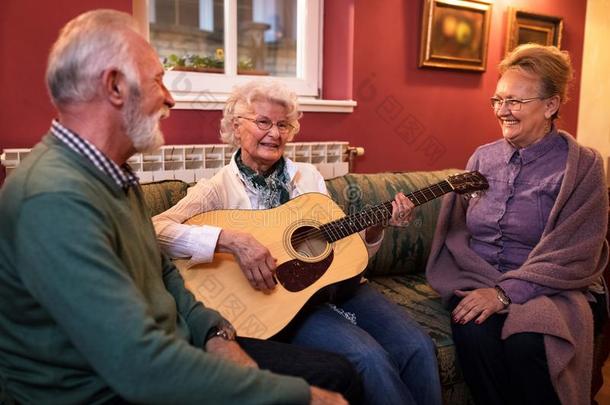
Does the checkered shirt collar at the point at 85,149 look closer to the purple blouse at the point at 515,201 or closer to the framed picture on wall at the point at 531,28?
the purple blouse at the point at 515,201

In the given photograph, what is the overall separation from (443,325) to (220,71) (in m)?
1.62

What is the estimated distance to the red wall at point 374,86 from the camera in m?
1.92

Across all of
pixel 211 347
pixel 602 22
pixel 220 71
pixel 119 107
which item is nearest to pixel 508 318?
pixel 211 347

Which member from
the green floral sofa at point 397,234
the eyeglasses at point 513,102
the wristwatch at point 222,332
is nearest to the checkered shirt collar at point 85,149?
the wristwatch at point 222,332

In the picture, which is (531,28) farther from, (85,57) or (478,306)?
(85,57)

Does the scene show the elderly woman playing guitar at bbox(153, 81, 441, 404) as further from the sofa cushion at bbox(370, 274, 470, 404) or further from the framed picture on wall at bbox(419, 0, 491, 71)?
the framed picture on wall at bbox(419, 0, 491, 71)

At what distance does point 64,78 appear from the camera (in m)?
0.96

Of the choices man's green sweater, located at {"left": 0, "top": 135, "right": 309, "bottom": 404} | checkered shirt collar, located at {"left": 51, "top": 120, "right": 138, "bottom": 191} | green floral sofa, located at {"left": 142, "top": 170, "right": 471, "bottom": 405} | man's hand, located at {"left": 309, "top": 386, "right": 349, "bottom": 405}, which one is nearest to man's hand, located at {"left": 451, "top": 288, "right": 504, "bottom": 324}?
green floral sofa, located at {"left": 142, "top": 170, "right": 471, "bottom": 405}

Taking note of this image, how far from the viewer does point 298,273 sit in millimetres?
1541

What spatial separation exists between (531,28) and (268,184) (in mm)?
2442

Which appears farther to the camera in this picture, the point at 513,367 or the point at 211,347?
the point at 513,367

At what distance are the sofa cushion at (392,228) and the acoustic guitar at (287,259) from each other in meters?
0.47

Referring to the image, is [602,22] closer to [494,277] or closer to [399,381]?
[494,277]

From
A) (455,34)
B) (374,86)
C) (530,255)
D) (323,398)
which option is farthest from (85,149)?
(455,34)
